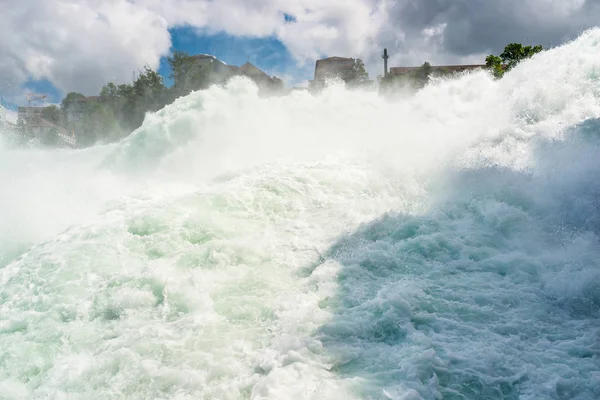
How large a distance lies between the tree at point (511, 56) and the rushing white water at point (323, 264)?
19933 millimetres

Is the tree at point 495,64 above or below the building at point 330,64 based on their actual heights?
below

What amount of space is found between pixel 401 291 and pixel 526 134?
25.4 feet

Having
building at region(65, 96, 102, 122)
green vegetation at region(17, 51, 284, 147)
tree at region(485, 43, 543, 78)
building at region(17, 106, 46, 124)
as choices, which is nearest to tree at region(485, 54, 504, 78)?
tree at region(485, 43, 543, 78)

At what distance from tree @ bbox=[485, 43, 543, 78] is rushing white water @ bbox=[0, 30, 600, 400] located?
65.4 ft

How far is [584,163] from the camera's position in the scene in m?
8.88

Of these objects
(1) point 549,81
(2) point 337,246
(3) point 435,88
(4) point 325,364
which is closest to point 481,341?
(4) point 325,364

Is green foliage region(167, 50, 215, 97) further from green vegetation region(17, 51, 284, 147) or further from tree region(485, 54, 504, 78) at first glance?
tree region(485, 54, 504, 78)

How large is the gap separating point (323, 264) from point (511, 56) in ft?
106

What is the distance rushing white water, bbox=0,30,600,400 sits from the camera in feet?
15.3

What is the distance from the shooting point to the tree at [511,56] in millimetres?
31405

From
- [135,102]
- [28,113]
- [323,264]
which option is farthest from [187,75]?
[323,264]

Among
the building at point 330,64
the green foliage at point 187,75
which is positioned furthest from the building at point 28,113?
the building at point 330,64

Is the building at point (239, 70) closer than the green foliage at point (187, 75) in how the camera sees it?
No

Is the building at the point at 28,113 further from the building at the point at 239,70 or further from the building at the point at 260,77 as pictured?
the building at the point at 260,77
